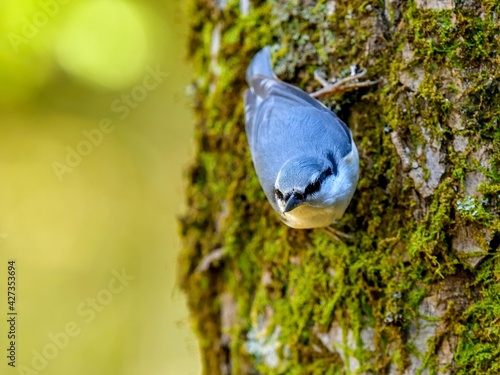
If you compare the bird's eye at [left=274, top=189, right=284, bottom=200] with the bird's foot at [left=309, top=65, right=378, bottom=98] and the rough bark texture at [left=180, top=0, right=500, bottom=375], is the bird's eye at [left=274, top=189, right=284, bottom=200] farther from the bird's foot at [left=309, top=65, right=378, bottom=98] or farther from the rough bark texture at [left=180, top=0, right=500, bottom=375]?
the bird's foot at [left=309, top=65, right=378, bottom=98]

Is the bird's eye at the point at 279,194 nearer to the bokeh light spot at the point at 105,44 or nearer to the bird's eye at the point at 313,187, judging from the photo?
the bird's eye at the point at 313,187

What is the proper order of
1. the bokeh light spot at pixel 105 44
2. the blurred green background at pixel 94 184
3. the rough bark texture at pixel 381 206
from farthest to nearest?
the blurred green background at pixel 94 184 → the bokeh light spot at pixel 105 44 → the rough bark texture at pixel 381 206

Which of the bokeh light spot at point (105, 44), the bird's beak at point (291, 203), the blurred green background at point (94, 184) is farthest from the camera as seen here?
the blurred green background at point (94, 184)

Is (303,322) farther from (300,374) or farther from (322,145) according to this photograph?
(322,145)

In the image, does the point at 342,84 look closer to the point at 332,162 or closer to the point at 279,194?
the point at 332,162

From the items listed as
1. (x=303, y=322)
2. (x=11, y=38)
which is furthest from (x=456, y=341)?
(x=11, y=38)

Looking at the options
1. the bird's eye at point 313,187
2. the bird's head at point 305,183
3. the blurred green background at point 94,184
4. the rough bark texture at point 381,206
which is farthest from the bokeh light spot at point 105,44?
the bird's eye at point 313,187
